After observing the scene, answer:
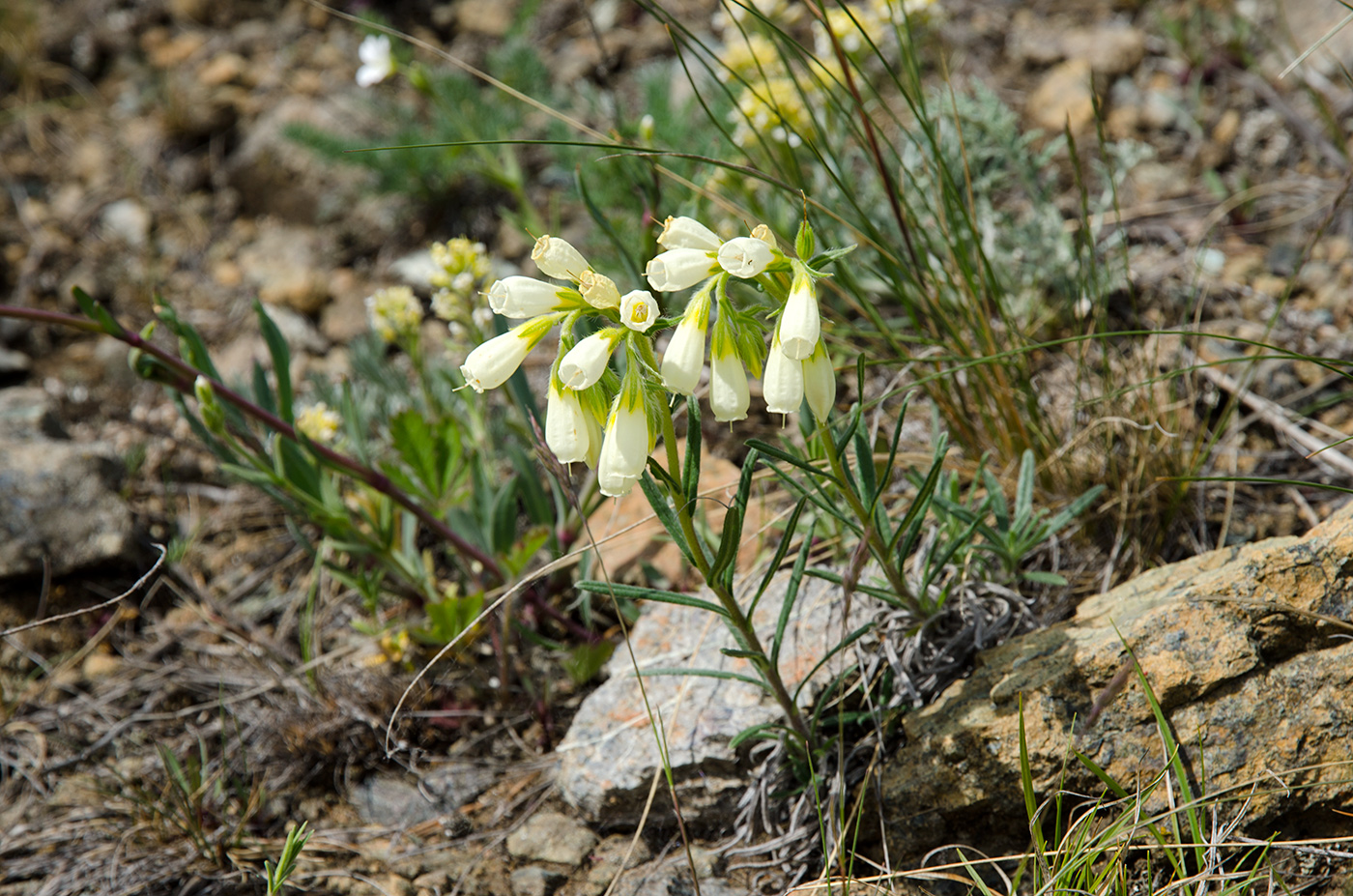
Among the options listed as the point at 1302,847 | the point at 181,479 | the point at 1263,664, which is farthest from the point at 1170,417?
the point at 181,479

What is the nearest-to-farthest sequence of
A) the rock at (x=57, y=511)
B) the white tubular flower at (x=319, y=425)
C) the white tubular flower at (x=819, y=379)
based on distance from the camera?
1. the white tubular flower at (x=819, y=379)
2. the white tubular flower at (x=319, y=425)
3. the rock at (x=57, y=511)

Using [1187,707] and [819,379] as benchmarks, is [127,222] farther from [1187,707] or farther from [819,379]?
[1187,707]

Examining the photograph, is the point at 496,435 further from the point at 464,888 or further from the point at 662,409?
the point at 662,409

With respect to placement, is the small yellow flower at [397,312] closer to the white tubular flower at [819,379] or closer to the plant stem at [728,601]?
the plant stem at [728,601]

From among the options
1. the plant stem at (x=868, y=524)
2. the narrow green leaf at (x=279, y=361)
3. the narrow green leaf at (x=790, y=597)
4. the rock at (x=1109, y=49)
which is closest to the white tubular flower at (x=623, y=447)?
the plant stem at (x=868, y=524)

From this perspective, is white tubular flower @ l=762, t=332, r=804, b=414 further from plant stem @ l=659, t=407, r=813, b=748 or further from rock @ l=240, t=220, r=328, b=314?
rock @ l=240, t=220, r=328, b=314

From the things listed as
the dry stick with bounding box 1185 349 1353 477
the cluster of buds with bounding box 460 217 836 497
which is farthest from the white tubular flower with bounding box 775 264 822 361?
the dry stick with bounding box 1185 349 1353 477
